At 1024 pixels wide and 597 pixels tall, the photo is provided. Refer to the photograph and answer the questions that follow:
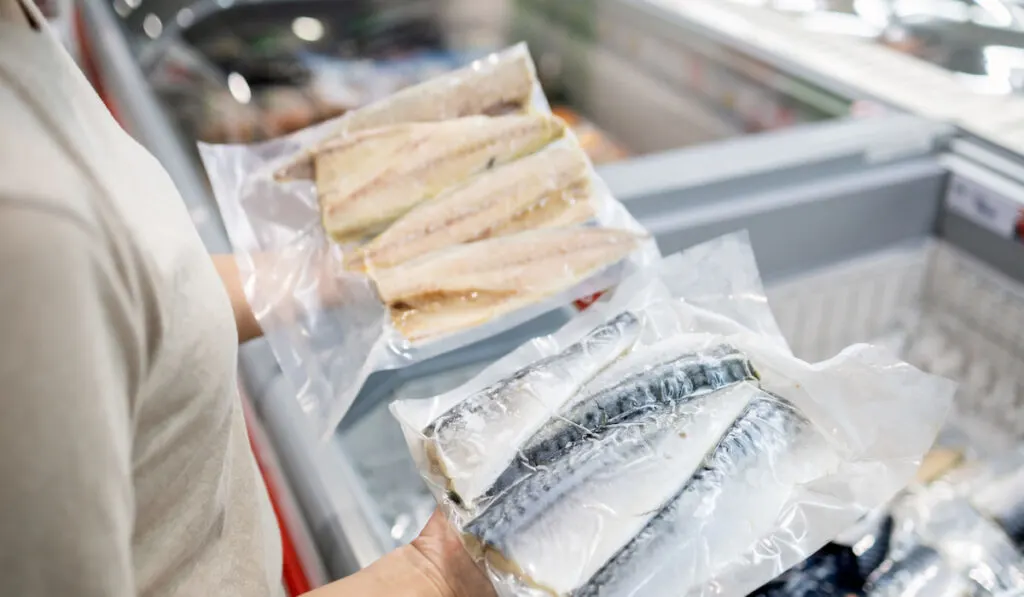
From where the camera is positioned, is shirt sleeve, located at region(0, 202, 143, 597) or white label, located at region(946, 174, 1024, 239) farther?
white label, located at region(946, 174, 1024, 239)

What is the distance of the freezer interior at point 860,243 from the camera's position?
4.38 feet

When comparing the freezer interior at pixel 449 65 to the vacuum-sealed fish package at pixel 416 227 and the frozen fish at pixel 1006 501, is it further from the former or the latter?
the frozen fish at pixel 1006 501

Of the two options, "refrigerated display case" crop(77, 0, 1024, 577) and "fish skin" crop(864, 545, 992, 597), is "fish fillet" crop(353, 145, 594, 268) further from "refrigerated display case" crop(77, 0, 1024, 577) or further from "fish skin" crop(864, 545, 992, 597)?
"fish skin" crop(864, 545, 992, 597)

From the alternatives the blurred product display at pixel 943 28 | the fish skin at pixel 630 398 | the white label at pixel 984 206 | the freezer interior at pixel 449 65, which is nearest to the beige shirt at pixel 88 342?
the fish skin at pixel 630 398

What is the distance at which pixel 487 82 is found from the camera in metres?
1.31


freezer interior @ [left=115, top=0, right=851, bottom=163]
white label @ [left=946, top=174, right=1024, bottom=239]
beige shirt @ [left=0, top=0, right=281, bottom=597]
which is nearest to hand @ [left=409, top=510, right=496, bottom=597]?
beige shirt @ [left=0, top=0, right=281, bottom=597]

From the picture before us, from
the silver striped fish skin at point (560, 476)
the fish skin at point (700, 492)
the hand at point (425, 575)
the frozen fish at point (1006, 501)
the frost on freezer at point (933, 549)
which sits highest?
the silver striped fish skin at point (560, 476)

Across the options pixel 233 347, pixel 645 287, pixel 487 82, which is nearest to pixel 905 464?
pixel 645 287

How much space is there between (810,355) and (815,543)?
0.95m

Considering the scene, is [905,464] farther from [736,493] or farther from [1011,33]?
[1011,33]

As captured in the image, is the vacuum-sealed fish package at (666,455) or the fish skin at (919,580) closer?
the vacuum-sealed fish package at (666,455)

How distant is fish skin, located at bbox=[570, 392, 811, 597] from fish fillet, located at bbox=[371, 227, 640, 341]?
388mm

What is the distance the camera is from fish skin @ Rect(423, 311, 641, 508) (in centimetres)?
74

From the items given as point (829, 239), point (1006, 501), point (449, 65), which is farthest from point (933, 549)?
point (449, 65)
